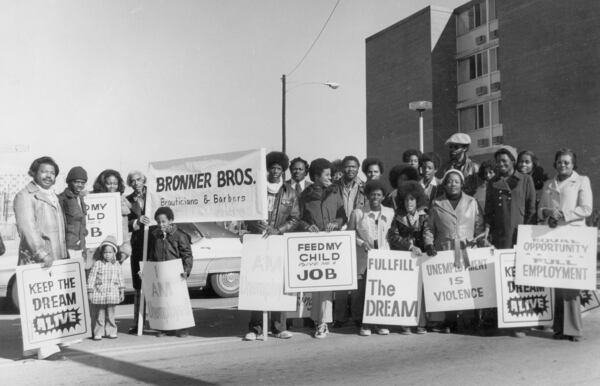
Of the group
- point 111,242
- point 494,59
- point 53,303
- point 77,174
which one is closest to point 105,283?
point 111,242

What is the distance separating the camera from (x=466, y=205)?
25.7ft

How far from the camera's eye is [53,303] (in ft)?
22.5

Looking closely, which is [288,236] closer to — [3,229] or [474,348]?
[474,348]

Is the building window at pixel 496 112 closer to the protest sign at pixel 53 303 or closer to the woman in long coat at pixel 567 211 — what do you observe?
the woman in long coat at pixel 567 211

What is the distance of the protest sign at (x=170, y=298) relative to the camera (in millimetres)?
7973

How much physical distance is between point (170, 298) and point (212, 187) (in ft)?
4.67

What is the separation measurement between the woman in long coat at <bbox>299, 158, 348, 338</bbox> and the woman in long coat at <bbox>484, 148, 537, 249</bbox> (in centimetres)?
177

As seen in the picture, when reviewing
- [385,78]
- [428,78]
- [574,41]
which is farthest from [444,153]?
[574,41]

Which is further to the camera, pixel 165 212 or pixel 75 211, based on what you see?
pixel 165 212

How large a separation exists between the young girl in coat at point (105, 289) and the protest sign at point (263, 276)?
5.22 ft

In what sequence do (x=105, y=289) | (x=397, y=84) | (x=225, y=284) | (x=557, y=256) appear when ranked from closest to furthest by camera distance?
(x=557, y=256) < (x=105, y=289) < (x=225, y=284) < (x=397, y=84)

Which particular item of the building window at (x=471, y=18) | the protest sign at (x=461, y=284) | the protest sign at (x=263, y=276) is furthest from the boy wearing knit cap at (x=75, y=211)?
the building window at (x=471, y=18)

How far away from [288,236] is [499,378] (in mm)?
2999

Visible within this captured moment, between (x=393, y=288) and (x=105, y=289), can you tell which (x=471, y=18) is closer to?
(x=393, y=288)
